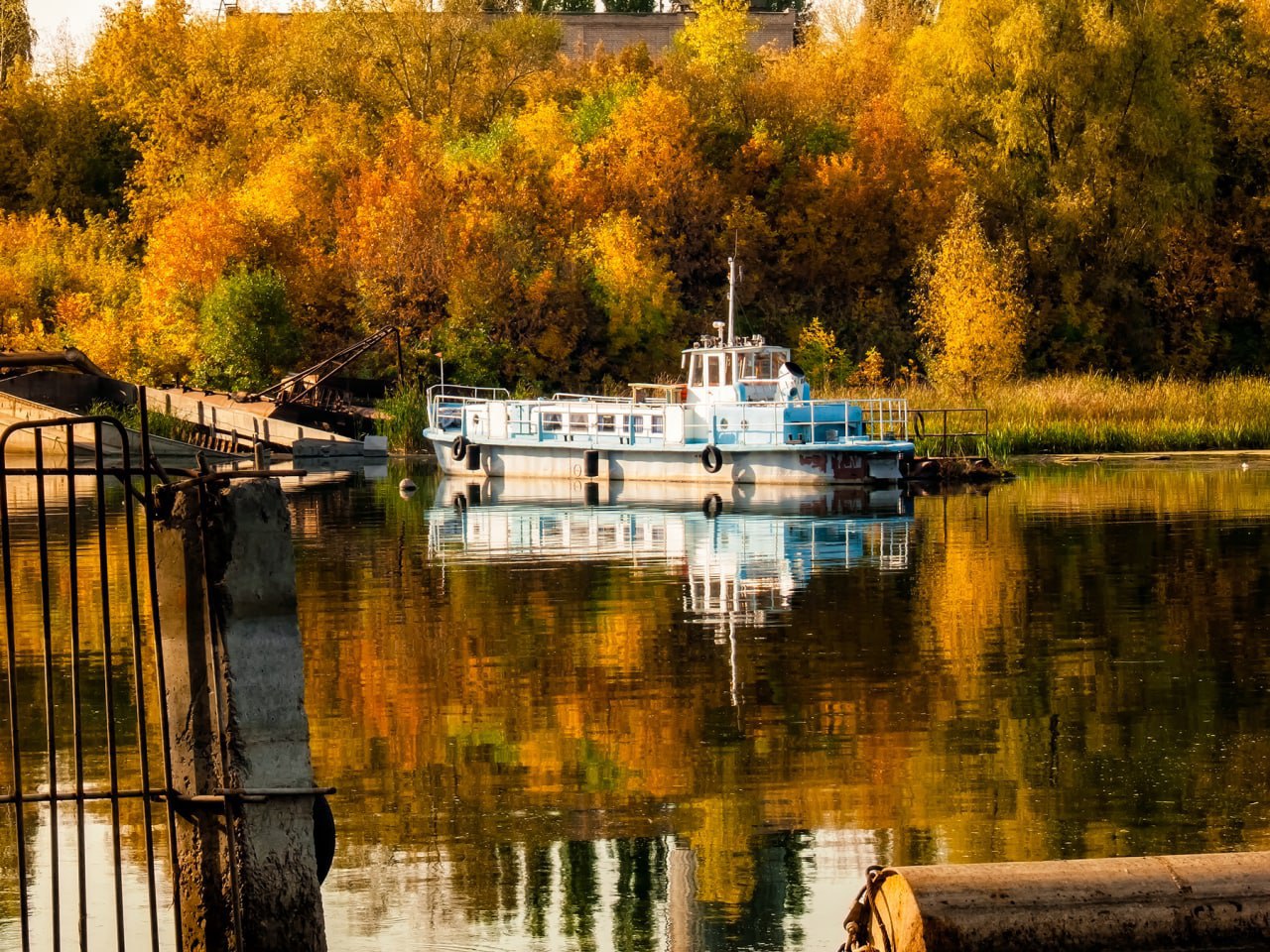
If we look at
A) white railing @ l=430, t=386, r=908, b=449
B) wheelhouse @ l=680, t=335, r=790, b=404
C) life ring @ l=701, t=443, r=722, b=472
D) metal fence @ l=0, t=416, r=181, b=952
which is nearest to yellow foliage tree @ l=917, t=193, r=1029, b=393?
white railing @ l=430, t=386, r=908, b=449

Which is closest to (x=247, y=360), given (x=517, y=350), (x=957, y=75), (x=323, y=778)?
(x=517, y=350)

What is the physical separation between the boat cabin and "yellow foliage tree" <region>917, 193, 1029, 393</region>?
15.9m

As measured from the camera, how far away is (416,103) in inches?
2894

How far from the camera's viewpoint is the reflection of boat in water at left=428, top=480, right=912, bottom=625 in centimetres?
2503

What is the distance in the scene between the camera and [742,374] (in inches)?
1720

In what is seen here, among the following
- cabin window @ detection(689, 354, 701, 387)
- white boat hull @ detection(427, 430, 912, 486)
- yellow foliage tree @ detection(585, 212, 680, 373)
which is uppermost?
yellow foliage tree @ detection(585, 212, 680, 373)

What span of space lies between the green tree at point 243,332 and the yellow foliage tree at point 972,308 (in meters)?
19.5

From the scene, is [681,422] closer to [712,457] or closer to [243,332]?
[712,457]

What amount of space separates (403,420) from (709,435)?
15.9m

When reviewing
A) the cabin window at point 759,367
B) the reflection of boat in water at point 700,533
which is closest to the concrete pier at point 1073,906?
the reflection of boat in water at point 700,533

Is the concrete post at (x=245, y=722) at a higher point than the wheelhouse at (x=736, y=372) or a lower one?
lower

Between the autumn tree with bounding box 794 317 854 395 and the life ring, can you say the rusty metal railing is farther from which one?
the autumn tree with bounding box 794 317 854 395

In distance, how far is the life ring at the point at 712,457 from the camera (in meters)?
41.9

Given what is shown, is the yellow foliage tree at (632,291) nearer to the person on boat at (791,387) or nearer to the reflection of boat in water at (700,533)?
the reflection of boat in water at (700,533)
